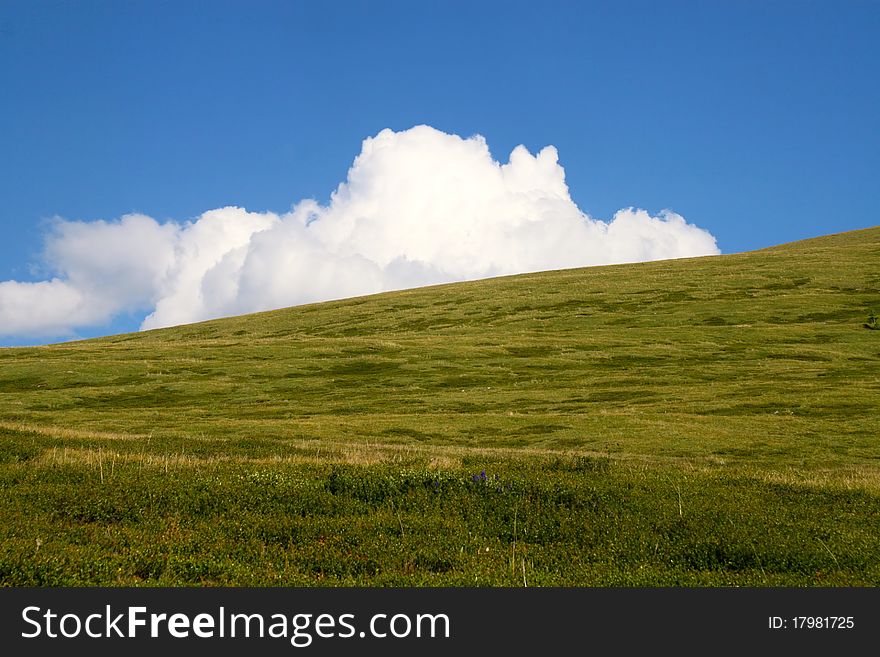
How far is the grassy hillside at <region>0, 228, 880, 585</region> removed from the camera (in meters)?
14.6

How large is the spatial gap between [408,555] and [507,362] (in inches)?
2972

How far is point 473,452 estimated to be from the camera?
121ft

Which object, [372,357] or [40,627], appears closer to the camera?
[40,627]

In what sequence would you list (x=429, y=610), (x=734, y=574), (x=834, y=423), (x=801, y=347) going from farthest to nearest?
(x=801, y=347)
(x=834, y=423)
(x=734, y=574)
(x=429, y=610)

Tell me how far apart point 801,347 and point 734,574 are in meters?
82.4

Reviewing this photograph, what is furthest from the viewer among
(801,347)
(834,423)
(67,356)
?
(67,356)

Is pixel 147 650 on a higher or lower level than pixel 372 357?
lower

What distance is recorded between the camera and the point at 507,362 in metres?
89.6

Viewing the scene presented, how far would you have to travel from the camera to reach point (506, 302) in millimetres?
148625

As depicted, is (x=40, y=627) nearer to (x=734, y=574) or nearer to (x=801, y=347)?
(x=734, y=574)

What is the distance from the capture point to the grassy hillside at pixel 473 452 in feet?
48.0

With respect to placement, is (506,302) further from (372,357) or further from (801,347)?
(801,347)

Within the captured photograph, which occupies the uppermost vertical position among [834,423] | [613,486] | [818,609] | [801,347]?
[801,347]

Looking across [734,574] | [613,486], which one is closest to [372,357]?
[613,486]
